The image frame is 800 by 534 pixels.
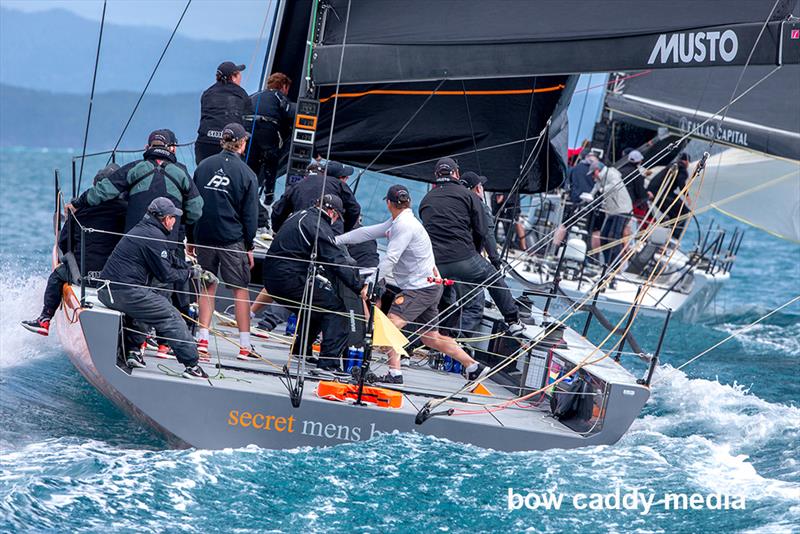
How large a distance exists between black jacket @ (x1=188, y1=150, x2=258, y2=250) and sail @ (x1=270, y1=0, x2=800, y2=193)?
105 cm

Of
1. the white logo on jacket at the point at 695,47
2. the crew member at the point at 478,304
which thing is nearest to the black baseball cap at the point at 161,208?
the crew member at the point at 478,304

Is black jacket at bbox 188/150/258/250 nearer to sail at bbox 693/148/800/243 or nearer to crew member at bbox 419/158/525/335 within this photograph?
crew member at bbox 419/158/525/335

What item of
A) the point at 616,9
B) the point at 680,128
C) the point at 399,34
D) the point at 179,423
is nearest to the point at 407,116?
the point at 399,34

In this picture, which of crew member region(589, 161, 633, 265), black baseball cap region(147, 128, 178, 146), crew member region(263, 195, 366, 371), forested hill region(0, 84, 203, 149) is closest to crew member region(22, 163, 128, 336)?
black baseball cap region(147, 128, 178, 146)

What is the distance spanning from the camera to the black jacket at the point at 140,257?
6.89 meters

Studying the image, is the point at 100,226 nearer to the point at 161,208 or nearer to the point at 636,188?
the point at 161,208

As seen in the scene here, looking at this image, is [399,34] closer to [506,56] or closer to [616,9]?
[506,56]

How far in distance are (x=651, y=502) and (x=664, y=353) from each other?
22.9ft

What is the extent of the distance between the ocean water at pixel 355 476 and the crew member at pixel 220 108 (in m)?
2.34

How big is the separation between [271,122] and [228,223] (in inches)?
96.1

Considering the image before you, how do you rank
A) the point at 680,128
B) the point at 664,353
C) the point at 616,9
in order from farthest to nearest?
1. the point at 680,128
2. the point at 664,353
3. the point at 616,9

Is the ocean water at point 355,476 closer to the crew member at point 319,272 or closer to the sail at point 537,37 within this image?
the crew member at point 319,272

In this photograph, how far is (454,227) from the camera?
8320 millimetres

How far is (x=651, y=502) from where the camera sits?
21.1 ft
